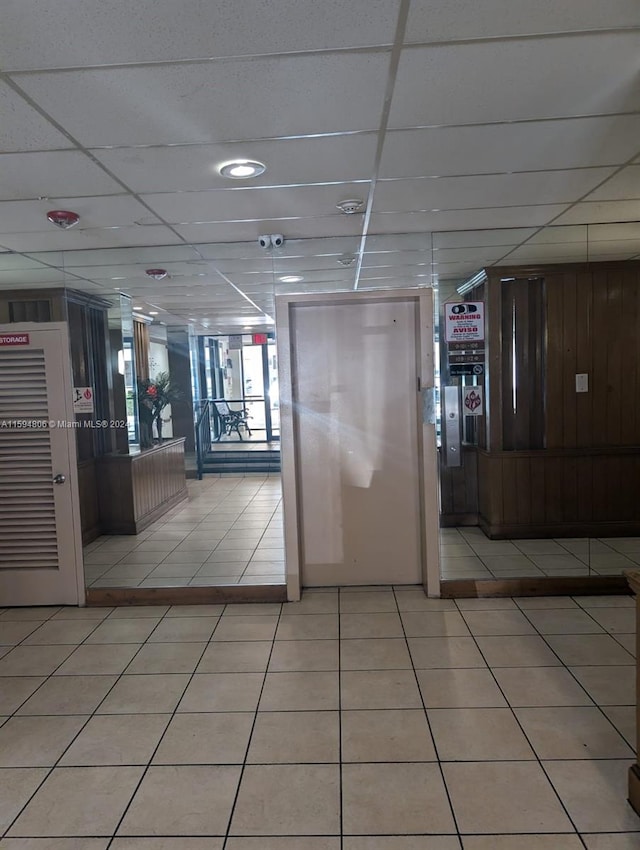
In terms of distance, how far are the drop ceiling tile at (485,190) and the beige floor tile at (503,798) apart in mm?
2765

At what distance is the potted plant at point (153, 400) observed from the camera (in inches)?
215

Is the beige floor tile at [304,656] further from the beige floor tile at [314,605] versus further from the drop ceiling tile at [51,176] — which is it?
the drop ceiling tile at [51,176]

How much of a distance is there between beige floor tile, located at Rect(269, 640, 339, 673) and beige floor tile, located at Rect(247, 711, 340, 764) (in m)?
0.41

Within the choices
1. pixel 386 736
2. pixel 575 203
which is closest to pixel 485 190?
pixel 575 203

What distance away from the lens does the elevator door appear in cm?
404

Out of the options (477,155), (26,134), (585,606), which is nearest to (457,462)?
(585,606)

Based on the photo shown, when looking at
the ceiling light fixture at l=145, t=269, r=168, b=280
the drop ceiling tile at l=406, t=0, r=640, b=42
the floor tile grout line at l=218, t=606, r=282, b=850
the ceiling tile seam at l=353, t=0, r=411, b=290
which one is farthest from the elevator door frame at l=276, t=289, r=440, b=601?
the drop ceiling tile at l=406, t=0, r=640, b=42

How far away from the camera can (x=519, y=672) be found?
9.44ft

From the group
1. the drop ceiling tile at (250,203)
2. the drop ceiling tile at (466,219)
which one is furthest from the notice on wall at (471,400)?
the drop ceiling tile at (250,203)

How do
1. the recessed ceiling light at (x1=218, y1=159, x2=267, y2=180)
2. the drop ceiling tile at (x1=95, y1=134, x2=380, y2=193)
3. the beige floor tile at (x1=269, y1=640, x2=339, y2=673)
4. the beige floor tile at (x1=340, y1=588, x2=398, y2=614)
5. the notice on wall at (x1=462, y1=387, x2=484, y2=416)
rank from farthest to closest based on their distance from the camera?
the notice on wall at (x1=462, y1=387, x2=484, y2=416)
the beige floor tile at (x1=340, y1=588, x2=398, y2=614)
the beige floor tile at (x1=269, y1=640, x2=339, y2=673)
the recessed ceiling light at (x1=218, y1=159, x2=267, y2=180)
the drop ceiling tile at (x1=95, y1=134, x2=380, y2=193)

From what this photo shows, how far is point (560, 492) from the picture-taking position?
4926 millimetres

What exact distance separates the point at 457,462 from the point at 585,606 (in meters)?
1.28

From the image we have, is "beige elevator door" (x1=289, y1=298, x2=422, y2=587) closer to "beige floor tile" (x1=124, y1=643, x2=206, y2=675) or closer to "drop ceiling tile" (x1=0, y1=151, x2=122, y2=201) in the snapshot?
"beige floor tile" (x1=124, y1=643, x2=206, y2=675)

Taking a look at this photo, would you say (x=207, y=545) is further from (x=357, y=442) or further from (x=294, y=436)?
(x=357, y=442)
